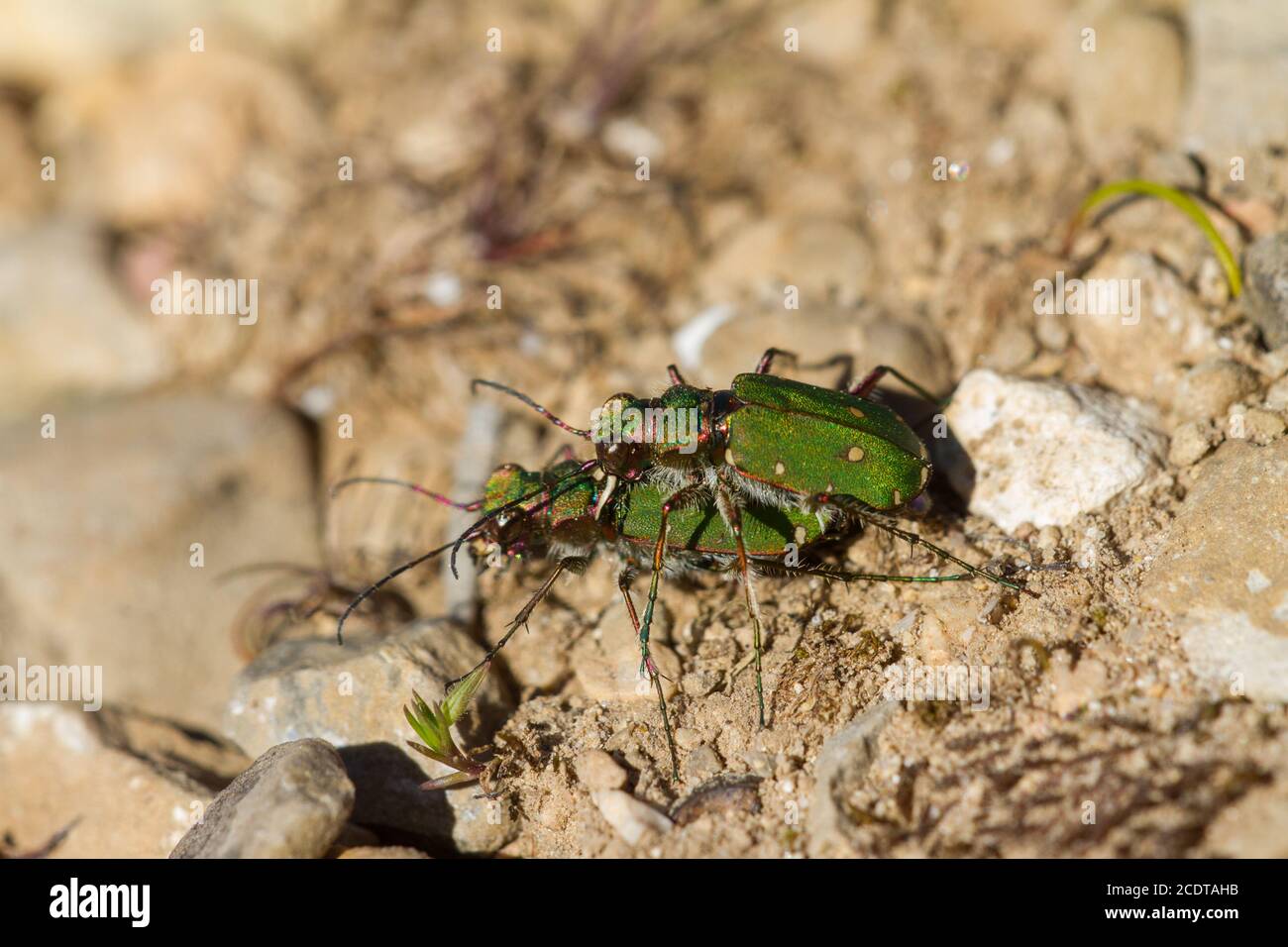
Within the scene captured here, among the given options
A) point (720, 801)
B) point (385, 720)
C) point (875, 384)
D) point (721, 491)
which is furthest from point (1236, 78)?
point (385, 720)

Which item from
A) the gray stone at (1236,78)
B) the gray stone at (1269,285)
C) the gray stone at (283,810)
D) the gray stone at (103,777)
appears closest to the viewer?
the gray stone at (283,810)

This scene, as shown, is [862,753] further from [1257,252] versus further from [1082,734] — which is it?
[1257,252]

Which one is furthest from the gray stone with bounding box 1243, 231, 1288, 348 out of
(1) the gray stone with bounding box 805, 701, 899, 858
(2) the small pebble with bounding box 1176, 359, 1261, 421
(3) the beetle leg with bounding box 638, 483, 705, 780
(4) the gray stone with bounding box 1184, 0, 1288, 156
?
(3) the beetle leg with bounding box 638, 483, 705, 780

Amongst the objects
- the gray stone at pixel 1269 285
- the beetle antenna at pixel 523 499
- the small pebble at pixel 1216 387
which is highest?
the gray stone at pixel 1269 285

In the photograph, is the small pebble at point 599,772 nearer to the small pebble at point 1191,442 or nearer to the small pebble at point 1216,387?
the small pebble at point 1191,442

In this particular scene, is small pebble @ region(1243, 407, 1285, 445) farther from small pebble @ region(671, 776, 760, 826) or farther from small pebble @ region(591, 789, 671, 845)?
small pebble @ region(591, 789, 671, 845)

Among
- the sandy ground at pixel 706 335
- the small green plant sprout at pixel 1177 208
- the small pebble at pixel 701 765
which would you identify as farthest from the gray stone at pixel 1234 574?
the small pebble at pixel 701 765

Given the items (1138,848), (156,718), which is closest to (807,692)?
(1138,848)
